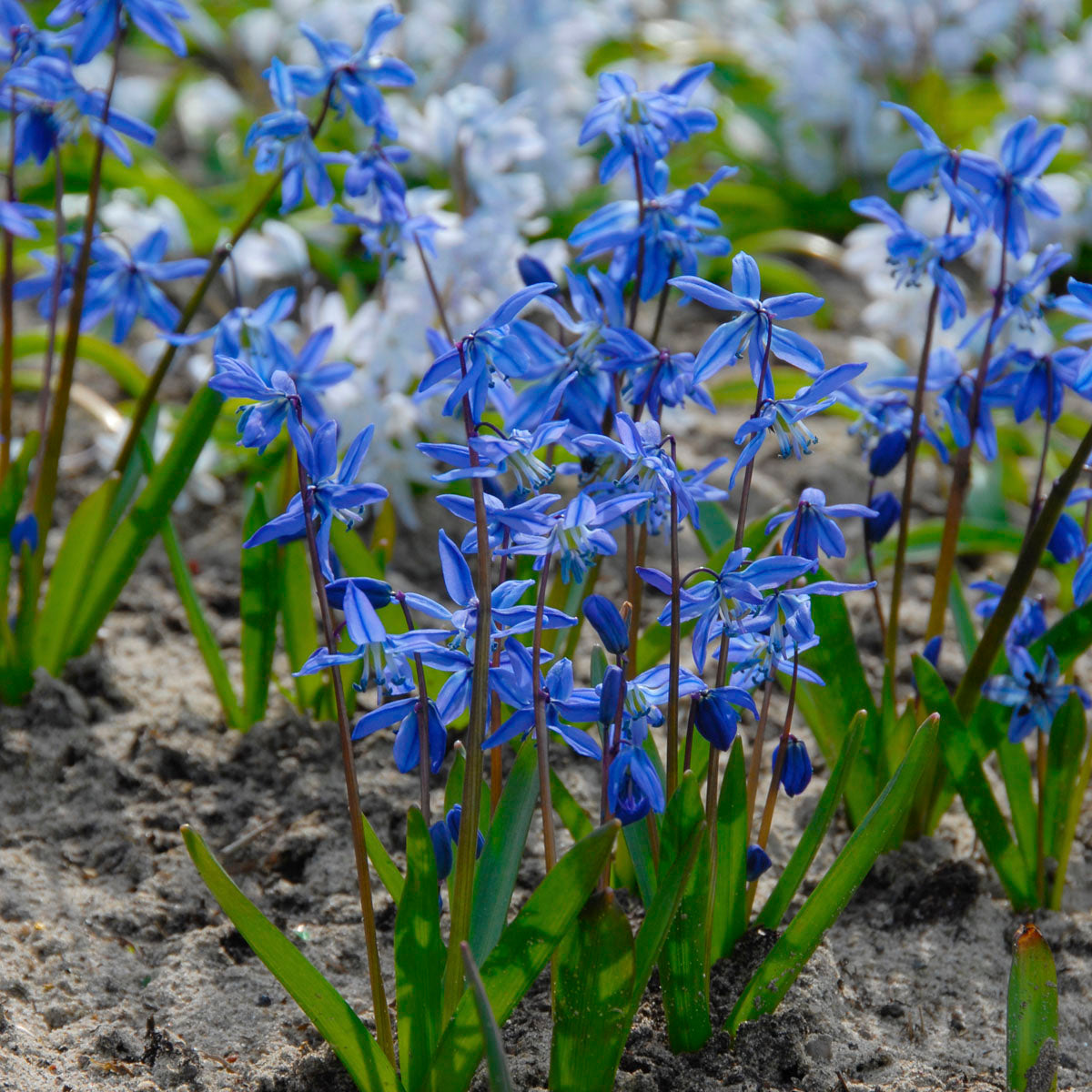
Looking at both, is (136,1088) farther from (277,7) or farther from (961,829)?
(277,7)

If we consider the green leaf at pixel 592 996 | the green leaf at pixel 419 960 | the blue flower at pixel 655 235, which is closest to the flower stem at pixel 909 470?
the blue flower at pixel 655 235

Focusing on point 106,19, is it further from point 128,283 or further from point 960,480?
point 960,480

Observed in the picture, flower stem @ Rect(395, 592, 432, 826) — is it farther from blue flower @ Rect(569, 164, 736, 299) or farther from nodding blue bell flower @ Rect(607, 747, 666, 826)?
blue flower @ Rect(569, 164, 736, 299)

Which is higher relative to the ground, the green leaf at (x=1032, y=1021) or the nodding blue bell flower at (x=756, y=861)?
the nodding blue bell flower at (x=756, y=861)

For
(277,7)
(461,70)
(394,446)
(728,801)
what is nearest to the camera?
(728,801)

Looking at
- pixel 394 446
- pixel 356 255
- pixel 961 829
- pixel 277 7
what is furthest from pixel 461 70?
pixel 961 829

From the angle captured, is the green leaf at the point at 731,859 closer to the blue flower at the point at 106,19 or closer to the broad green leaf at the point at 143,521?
the broad green leaf at the point at 143,521

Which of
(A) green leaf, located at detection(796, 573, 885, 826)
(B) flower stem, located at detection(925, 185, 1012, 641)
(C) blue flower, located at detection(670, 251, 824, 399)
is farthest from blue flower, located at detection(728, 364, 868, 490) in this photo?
(B) flower stem, located at detection(925, 185, 1012, 641)
